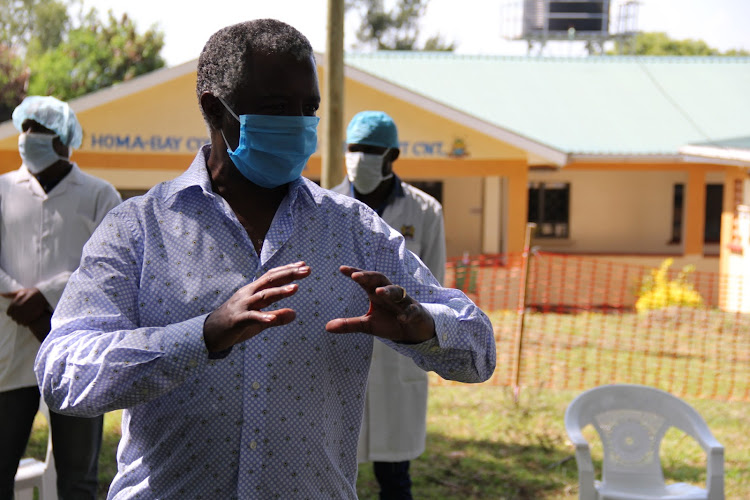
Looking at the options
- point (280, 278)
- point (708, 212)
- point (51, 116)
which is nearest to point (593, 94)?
point (708, 212)

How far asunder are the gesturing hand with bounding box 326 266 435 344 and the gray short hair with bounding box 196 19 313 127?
466 mm

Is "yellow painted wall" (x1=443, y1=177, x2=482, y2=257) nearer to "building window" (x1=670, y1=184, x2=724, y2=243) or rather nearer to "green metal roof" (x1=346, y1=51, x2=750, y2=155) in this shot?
"green metal roof" (x1=346, y1=51, x2=750, y2=155)

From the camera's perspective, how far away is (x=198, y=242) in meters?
1.81

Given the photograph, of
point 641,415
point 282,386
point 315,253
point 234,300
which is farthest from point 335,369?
point 641,415

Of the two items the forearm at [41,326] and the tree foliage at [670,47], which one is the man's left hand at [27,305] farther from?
the tree foliage at [670,47]

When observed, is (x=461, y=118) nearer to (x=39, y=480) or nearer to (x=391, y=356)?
(x=391, y=356)

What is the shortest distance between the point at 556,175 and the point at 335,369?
19075mm

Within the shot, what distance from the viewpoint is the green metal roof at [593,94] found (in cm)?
1834

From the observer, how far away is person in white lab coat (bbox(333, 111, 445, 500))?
466 centimetres

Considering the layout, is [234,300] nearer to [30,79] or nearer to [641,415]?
[641,415]

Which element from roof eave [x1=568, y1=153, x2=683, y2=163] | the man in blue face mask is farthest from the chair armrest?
roof eave [x1=568, y1=153, x2=683, y2=163]

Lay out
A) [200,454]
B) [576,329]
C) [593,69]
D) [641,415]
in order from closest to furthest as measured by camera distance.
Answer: [200,454], [641,415], [576,329], [593,69]

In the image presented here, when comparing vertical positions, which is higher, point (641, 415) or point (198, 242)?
point (198, 242)

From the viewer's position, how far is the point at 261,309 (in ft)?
5.50
